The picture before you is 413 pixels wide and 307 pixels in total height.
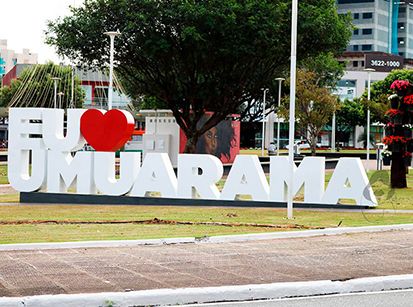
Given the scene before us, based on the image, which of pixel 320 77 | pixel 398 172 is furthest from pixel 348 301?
pixel 320 77

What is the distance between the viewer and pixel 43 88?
10012cm

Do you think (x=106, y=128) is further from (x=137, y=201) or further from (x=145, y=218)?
(x=145, y=218)

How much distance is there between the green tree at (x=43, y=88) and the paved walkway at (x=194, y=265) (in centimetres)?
8335

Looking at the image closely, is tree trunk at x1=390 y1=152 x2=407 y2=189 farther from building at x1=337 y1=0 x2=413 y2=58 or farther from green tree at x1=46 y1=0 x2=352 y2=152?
building at x1=337 y1=0 x2=413 y2=58

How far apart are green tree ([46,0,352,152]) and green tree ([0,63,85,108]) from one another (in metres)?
45.6

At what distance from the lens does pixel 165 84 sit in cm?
5225

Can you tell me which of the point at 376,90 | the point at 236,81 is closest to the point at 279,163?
the point at 236,81

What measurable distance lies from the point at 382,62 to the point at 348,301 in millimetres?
117736

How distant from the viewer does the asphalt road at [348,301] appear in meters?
10.3

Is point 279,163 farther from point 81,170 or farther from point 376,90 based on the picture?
point 376,90

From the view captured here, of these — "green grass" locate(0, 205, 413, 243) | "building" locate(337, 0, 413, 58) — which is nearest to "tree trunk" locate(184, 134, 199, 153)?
"green grass" locate(0, 205, 413, 243)

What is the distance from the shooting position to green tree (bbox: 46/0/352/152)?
44.4 metres

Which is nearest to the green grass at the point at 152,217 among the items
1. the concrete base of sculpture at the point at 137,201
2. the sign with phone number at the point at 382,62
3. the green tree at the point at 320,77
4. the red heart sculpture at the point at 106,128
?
the concrete base of sculpture at the point at 137,201

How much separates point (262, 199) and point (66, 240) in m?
10.7
